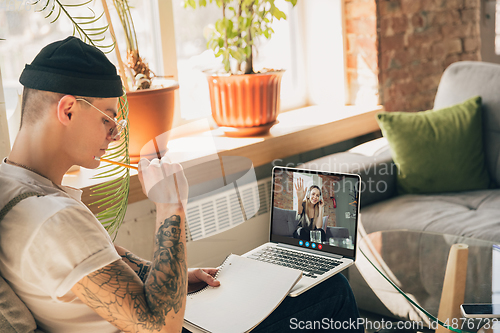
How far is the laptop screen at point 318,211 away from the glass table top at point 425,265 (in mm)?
124

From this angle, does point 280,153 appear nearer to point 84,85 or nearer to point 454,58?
point 84,85

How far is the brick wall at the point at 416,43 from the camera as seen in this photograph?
2475 millimetres

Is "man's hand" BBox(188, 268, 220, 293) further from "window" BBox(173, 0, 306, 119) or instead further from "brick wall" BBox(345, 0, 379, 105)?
"brick wall" BBox(345, 0, 379, 105)

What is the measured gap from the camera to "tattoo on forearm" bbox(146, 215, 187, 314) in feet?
2.75

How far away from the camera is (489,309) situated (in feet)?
3.57

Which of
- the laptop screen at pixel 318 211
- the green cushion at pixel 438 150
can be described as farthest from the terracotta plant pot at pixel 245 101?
the laptop screen at pixel 318 211

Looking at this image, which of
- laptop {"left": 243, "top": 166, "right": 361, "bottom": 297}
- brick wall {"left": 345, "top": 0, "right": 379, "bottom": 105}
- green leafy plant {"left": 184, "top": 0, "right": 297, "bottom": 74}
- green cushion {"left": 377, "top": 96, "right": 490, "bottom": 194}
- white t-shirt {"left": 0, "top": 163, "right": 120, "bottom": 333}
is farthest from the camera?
brick wall {"left": 345, "top": 0, "right": 379, "bottom": 105}

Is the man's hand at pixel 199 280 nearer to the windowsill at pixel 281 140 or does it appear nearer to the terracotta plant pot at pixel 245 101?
the windowsill at pixel 281 140

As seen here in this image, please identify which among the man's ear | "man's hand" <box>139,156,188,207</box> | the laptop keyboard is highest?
the man's ear

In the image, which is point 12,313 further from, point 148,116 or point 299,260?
point 148,116

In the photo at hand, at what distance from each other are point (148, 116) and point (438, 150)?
1.21 meters

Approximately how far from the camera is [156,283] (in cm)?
84

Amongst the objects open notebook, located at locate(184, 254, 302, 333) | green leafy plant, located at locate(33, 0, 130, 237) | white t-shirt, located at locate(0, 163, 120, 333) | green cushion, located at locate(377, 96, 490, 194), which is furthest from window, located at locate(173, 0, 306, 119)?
white t-shirt, located at locate(0, 163, 120, 333)

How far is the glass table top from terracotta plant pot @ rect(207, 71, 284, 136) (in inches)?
28.8
